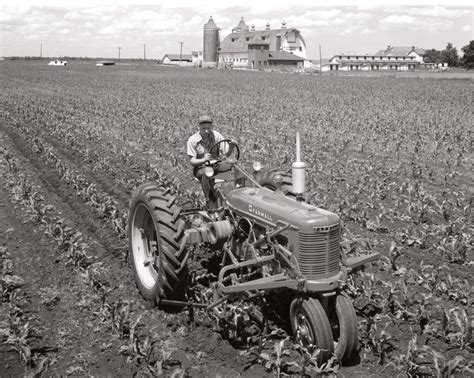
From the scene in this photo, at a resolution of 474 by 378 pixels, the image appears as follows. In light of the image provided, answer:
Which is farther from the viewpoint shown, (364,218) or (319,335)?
(364,218)

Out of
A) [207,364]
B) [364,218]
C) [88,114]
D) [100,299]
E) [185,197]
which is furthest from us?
[88,114]

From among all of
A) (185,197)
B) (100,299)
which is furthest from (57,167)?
(100,299)

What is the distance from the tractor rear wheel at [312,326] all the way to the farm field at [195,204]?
14 centimetres

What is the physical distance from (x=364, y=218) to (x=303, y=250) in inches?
149

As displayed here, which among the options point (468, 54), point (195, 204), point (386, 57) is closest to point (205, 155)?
point (195, 204)

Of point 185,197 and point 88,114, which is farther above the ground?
point 88,114

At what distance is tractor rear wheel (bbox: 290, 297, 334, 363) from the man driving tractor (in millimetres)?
2078

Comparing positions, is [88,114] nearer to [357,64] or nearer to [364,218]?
[364,218]

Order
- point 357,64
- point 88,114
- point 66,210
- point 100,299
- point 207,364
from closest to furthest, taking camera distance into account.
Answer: point 207,364 → point 100,299 → point 66,210 → point 88,114 → point 357,64

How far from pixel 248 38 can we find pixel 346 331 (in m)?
97.4

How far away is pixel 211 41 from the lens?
100562 mm

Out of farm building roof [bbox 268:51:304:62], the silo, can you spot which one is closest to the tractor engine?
farm building roof [bbox 268:51:304:62]

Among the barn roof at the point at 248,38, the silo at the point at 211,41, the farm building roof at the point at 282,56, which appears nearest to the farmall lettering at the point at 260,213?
the farm building roof at the point at 282,56

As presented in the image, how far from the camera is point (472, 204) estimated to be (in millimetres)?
8828
